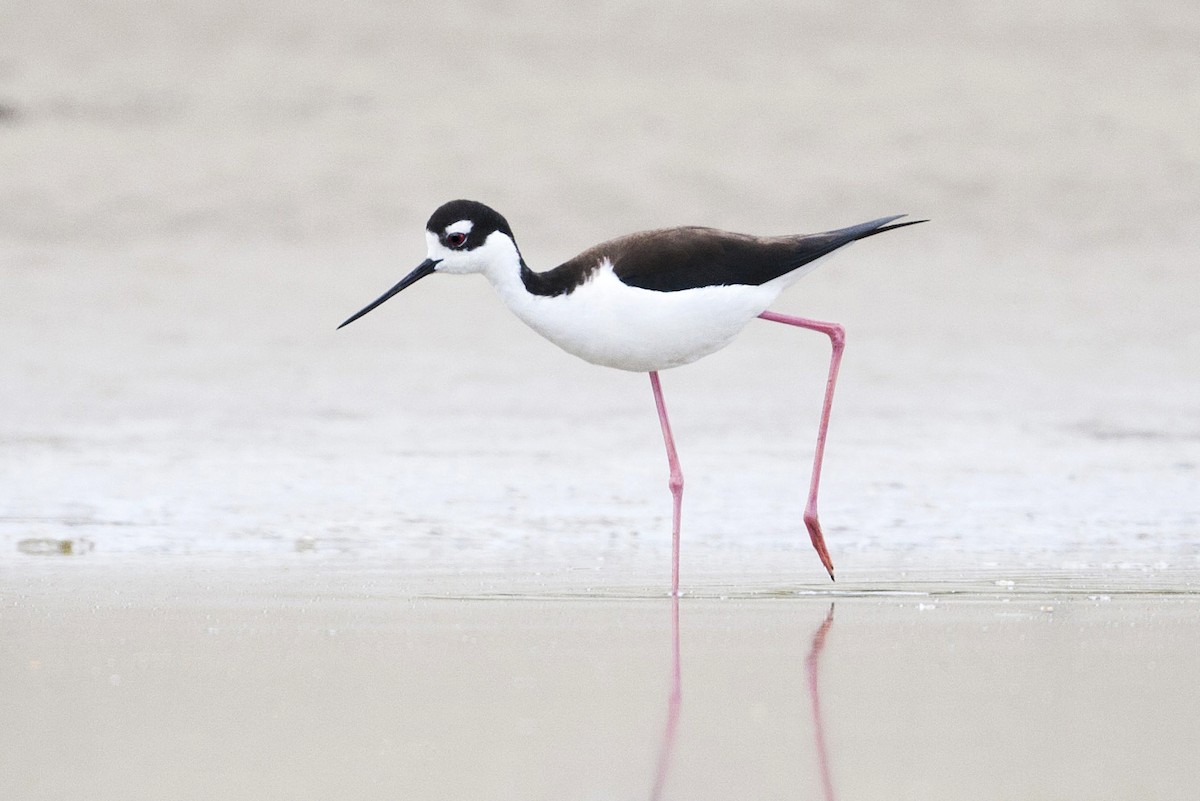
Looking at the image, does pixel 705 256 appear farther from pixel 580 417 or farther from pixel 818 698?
pixel 580 417

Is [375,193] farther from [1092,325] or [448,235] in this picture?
[448,235]

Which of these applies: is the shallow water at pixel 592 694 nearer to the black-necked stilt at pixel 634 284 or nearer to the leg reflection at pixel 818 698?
the leg reflection at pixel 818 698

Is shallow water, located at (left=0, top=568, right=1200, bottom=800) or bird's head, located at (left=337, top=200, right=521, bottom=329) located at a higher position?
bird's head, located at (left=337, top=200, right=521, bottom=329)

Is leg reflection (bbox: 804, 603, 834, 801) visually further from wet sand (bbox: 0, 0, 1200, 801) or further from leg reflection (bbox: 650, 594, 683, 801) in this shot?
leg reflection (bbox: 650, 594, 683, 801)

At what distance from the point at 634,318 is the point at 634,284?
0.31 feet

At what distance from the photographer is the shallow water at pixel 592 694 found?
365cm

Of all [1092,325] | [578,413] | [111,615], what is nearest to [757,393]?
[578,413]

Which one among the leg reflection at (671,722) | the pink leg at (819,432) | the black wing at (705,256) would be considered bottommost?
the leg reflection at (671,722)

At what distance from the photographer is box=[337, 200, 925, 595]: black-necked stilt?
602 centimetres

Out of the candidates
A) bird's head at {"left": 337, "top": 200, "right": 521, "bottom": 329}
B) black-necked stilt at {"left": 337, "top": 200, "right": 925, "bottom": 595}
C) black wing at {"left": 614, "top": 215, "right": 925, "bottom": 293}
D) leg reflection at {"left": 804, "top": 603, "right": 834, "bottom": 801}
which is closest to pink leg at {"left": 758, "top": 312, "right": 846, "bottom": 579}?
black-necked stilt at {"left": 337, "top": 200, "right": 925, "bottom": 595}

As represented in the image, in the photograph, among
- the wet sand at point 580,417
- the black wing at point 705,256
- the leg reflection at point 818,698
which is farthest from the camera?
the black wing at point 705,256

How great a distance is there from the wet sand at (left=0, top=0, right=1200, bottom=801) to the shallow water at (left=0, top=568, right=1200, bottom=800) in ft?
0.05

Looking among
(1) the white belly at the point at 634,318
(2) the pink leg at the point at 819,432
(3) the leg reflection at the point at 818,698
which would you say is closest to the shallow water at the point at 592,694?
(3) the leg reflection at the point at 818,698

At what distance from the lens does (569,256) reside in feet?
39.6
